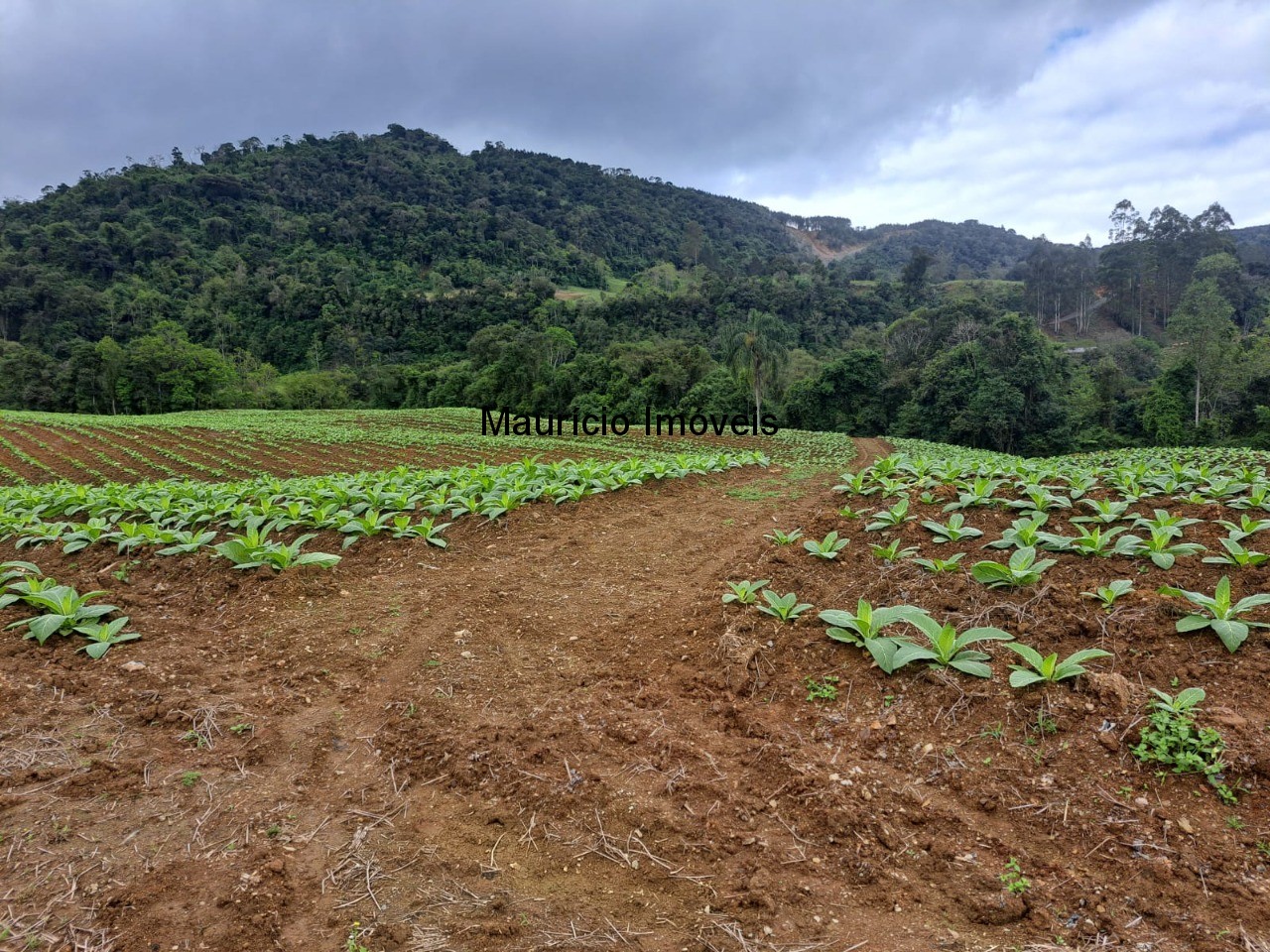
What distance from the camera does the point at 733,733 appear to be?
3.01 meters

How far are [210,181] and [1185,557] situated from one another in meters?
147

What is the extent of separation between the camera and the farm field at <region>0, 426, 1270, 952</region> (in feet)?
6.49

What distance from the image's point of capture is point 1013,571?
151 inches

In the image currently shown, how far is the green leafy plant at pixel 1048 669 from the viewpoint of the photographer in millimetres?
2807

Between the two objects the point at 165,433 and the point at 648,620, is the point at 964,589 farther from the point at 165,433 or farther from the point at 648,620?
the point at 165,433

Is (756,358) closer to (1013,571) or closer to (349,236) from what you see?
(1013,571)

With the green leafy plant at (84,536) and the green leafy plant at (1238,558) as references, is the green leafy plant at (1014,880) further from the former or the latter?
the green leafy plant at (84,536)

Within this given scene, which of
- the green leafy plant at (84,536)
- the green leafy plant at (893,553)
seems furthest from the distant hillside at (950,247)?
the green leafy plant at (84,536)

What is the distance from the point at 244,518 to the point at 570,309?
240 ft

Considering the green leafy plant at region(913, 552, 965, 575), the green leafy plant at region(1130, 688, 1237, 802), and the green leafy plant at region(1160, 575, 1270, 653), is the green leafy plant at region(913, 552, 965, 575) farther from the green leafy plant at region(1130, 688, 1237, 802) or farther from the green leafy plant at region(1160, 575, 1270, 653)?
the green leafy plant at region(1130, 688, 1237, 802)

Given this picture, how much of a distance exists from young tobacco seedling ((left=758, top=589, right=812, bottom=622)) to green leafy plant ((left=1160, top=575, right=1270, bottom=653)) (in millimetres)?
1991

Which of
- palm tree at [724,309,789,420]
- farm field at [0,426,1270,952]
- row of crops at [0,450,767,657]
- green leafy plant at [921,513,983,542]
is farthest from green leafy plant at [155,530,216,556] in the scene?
palm tree at [724,309,789,420]

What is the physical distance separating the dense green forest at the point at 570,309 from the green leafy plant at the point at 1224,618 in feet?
101

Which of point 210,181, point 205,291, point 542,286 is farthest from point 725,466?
point 210,181
